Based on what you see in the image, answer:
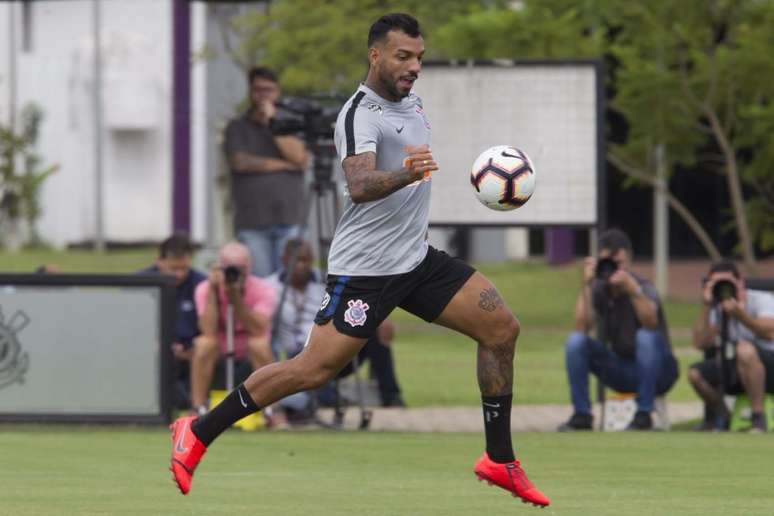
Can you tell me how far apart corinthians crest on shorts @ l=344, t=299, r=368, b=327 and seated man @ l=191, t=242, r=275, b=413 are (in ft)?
18.7

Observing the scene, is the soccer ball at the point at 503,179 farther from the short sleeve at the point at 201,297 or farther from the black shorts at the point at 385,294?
the short sleeve at the point at 201,297

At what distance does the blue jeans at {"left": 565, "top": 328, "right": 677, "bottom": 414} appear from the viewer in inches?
576

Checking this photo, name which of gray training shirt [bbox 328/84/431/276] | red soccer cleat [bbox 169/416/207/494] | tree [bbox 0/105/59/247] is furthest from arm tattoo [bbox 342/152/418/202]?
tree [bbox 0/105/59/247]

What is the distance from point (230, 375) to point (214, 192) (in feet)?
84.8


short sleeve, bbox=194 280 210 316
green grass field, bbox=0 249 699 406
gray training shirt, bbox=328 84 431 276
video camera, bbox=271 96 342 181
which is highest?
video camera, bbox=271 96 342 181

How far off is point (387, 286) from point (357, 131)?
74cm

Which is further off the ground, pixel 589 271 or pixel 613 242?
pixel 613 242

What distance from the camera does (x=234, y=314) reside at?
14656 millimetres

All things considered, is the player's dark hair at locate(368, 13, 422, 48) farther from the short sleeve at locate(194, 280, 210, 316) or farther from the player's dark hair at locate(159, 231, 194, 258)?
the player's dark hair at locate(159, 231, 194, 258)

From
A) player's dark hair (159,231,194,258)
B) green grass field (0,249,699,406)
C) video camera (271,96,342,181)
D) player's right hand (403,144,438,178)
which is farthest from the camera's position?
green grass field (0,249,699,406)

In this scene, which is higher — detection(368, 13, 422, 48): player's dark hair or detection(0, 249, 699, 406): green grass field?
detection(368, 13, 422, 48): player's dark hair

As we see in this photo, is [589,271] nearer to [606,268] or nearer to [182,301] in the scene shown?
[606,268]

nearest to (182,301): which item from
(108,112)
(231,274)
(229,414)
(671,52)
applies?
(231,274)

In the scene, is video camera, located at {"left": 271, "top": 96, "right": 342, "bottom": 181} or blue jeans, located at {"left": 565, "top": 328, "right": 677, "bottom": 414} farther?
blue jeans, located at {"left": 565, "top": 328, "right": 677, "bottom": 414}
